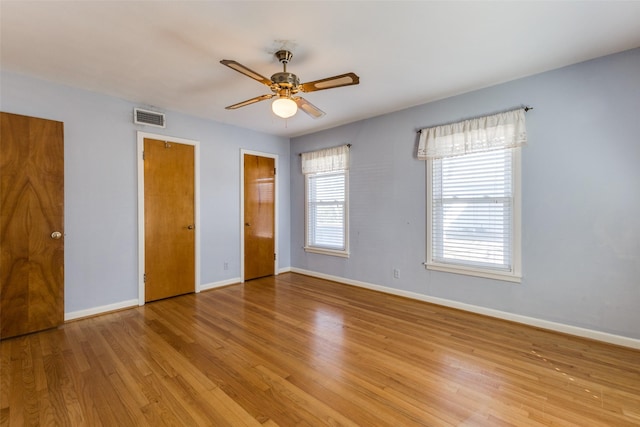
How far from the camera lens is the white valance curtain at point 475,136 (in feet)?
9.64

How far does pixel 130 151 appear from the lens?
3.57 metres

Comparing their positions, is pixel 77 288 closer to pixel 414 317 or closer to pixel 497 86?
pixel 414 317

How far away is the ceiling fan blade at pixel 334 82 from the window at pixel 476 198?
1.79m

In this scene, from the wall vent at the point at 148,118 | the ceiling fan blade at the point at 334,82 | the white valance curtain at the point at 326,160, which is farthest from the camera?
the white valance curtain at the point at 326,160

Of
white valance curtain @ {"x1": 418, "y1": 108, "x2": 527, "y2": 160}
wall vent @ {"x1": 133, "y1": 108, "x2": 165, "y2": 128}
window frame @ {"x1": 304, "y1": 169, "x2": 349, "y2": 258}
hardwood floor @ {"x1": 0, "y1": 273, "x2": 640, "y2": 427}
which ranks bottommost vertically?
hardwood floor @ {"x1": 0, "y1": 273, "x2": 640, "y2": 427}

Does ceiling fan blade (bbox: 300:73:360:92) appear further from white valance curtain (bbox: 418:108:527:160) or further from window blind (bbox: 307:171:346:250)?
window blind (bbox: 307:171:346:250)

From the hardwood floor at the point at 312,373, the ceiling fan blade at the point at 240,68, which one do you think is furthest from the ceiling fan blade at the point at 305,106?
the hardwood floor at the point at 312,373

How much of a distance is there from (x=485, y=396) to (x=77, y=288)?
155 inches

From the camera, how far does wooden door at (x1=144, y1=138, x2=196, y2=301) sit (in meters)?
3.74

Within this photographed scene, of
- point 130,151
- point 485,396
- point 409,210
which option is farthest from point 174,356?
point 409,210

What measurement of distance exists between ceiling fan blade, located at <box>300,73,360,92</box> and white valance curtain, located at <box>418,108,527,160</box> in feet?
5.81

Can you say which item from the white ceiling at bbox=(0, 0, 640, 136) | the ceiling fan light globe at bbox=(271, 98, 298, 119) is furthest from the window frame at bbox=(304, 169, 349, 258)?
the ceiling fan light globe at bbox=(271, 98, 298, 119)

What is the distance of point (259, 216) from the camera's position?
4961 mm

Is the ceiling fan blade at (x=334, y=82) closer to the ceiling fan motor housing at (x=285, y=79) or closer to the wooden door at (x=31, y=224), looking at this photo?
the ceiling fan motor housing at (x=285, y=79)
